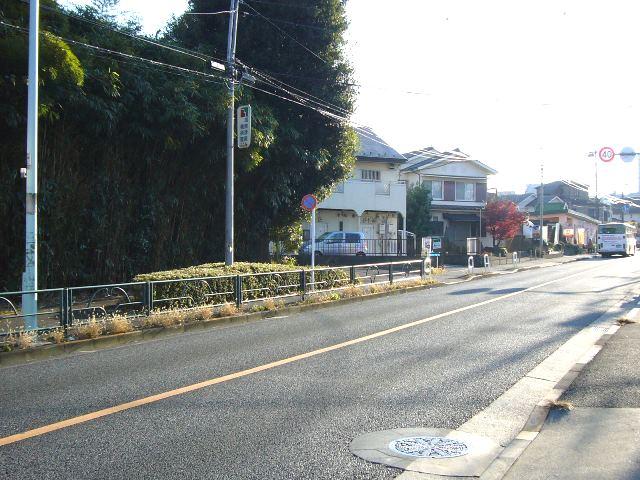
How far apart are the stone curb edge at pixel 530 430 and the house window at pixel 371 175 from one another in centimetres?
3151

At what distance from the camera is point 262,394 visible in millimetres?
7195

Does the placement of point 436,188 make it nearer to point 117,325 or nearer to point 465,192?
point 465,192

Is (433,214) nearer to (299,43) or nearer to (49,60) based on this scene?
(299,43)

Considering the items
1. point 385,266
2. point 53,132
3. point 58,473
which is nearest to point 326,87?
point 385,266

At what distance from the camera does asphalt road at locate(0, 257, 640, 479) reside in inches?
197

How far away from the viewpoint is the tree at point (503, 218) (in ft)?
158

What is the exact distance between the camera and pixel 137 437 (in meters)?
5.59

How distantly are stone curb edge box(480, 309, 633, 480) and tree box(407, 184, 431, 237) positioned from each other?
3670 cm

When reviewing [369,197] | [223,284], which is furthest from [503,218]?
[223,284]

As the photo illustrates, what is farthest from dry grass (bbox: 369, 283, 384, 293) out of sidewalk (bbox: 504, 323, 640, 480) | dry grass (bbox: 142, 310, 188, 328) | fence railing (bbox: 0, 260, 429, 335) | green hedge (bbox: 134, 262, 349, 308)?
sidewalk (bbox: 504, 323, 640, 480)

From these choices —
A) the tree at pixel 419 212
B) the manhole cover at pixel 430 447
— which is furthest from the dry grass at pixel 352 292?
the tree at pixel 419 212

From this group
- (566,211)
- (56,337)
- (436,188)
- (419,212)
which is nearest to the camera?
(56,337)

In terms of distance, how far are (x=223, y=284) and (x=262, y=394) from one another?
768 centimetres

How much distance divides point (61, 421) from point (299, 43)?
18.1 m
